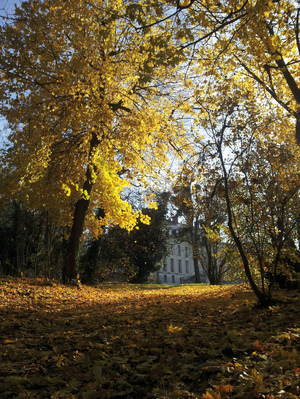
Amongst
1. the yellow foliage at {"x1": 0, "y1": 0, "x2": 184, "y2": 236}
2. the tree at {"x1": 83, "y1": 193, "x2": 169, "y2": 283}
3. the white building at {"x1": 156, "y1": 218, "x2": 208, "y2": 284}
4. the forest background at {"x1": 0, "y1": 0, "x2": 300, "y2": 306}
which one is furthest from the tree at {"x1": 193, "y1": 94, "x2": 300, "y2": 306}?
the white building at {"x1": 156, "y1": 218, "x2": 208, "y2": 284}

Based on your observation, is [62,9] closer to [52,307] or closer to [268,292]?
[52,307]

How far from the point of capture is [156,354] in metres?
3.02

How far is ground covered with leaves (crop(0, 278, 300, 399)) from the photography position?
2176mm

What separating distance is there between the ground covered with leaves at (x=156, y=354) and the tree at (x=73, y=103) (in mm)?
4791

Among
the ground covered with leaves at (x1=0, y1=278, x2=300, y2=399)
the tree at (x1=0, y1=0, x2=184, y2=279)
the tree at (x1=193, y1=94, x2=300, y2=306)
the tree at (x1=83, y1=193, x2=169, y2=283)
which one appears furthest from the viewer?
the tree at (x1=83, y1=193, x2=169, y2=283)

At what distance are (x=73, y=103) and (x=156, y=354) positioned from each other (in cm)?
687

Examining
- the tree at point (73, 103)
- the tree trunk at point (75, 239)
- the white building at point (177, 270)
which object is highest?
the tree at point (73, 103)

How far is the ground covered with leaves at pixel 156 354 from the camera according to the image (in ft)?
7.14

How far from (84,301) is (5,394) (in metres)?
4.99

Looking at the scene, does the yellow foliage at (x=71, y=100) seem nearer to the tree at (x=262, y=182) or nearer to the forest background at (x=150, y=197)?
the forest background at (x=150, y=197)

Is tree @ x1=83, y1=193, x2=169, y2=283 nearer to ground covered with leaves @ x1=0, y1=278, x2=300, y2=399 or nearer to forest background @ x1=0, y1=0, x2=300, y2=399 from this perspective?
forest background @ x1=0, y1=0, x2=300, y2=399

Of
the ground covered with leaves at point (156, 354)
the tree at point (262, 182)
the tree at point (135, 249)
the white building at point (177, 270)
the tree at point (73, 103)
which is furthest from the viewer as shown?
the white building at point (177, 270)

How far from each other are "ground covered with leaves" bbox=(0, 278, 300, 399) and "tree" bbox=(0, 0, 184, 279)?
479cm

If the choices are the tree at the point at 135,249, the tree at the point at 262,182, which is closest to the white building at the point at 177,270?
Answer: the tree at the point at 135,249
